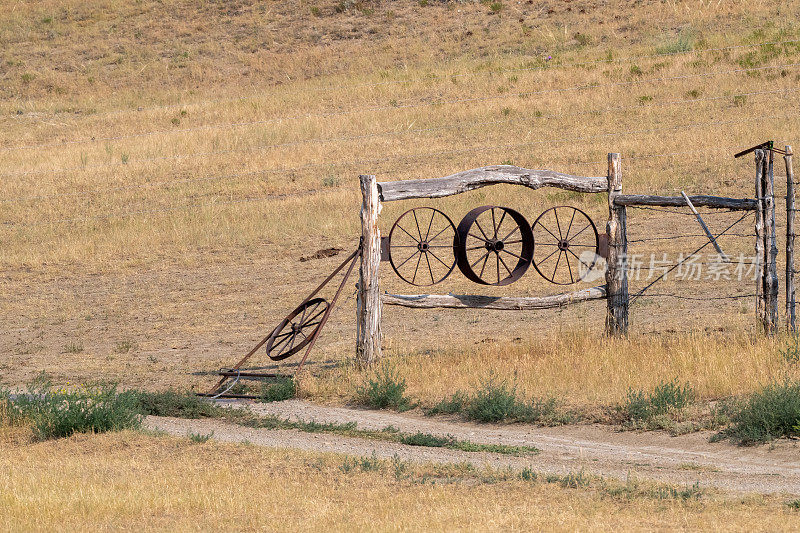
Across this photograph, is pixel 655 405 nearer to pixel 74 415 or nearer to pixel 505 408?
pixel 505 408

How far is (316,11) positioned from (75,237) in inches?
880

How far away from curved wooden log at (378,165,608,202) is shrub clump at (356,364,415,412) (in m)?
2.36

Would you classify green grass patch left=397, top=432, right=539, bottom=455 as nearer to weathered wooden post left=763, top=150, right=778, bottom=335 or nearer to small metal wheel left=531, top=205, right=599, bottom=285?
weathered wooden post left=763, top=150, right=778, bottom=335

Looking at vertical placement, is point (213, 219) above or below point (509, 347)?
above

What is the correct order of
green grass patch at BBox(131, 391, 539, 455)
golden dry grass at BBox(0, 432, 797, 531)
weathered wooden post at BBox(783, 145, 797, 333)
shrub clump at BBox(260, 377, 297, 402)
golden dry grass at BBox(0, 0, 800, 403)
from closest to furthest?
golden dry grass at BBox(0, 432, 797, 531) → green grass patch at BBox(131, 391, 539, 455) → shrub clump at BBox(260, 377, 297, 402) → weathered wooden post at BBox(783, 145, 797, 333) → golden dry grass at BBox(0, 0, 800, 403)

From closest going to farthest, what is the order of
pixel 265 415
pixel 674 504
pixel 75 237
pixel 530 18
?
pixel 674 504 < pixel 265 415 < pixel 75 237 < pixel 530 18

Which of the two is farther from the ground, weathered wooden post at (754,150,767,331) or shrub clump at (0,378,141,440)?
weathered wooden post at (754,150,767,331)

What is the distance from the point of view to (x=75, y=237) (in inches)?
792

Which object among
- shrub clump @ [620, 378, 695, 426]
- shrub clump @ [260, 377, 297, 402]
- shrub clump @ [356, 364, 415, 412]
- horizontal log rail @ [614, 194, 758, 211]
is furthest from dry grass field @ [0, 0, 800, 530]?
horizontal log rail @ [614, 194, 758, 211]

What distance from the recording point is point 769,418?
849 centimetres

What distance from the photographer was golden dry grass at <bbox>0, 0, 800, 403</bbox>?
42.9ft

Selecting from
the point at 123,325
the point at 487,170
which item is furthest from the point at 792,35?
the point at 123,325

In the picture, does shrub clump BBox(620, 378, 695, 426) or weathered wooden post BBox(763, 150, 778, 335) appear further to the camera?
weathered wooden post BBox(763, 150, 778, 335)

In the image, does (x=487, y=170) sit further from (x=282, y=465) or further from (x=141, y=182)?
(x=141, y=182)
